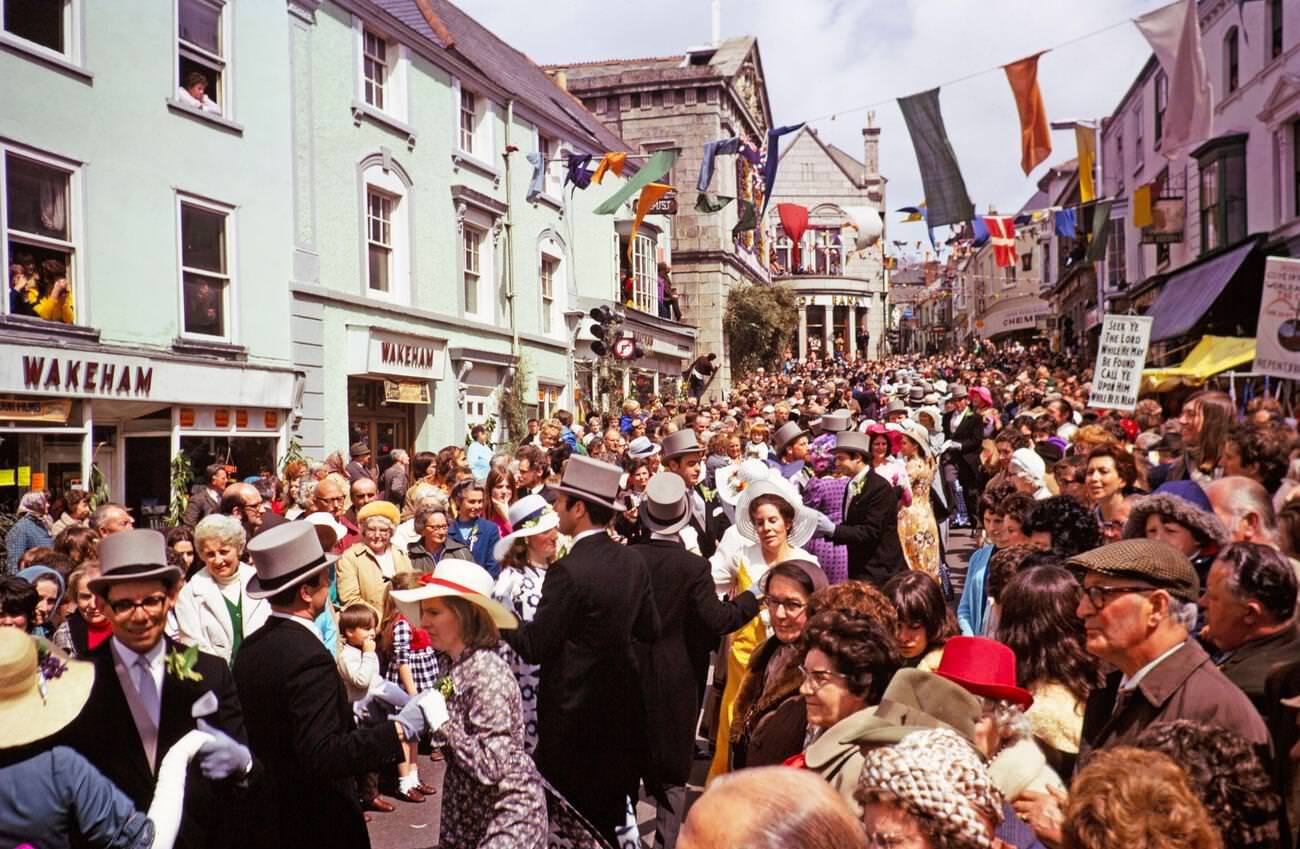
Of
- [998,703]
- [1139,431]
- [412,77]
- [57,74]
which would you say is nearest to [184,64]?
[57,74]

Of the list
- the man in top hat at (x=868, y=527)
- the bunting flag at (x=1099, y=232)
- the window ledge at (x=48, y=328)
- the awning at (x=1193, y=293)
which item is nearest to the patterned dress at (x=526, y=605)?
the man in top hat at (x=868, y=527)

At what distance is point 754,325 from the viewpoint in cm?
4253

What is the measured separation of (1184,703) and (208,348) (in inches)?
527

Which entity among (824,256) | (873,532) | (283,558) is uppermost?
(824,256)

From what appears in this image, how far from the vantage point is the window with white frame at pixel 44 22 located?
11.8 m

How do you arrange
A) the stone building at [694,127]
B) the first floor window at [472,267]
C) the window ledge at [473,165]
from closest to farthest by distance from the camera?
the window ledge at [473,165] < the first floor window at [472,267] < the stone building at [694,127]

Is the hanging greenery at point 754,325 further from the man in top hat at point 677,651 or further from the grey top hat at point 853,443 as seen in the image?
the man in top hat at point 677,651

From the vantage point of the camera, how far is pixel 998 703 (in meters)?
3.39

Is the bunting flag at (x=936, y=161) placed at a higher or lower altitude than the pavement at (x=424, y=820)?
higher

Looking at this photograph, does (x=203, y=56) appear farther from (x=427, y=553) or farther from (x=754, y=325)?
(x=754, y=325)

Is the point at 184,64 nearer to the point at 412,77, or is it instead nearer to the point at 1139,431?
the point at 412,77

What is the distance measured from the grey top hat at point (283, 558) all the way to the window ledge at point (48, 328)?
9.07 meters

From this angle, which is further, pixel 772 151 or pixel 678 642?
pixel 772 151

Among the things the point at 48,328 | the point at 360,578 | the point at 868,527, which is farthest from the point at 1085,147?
the point at 48,328
